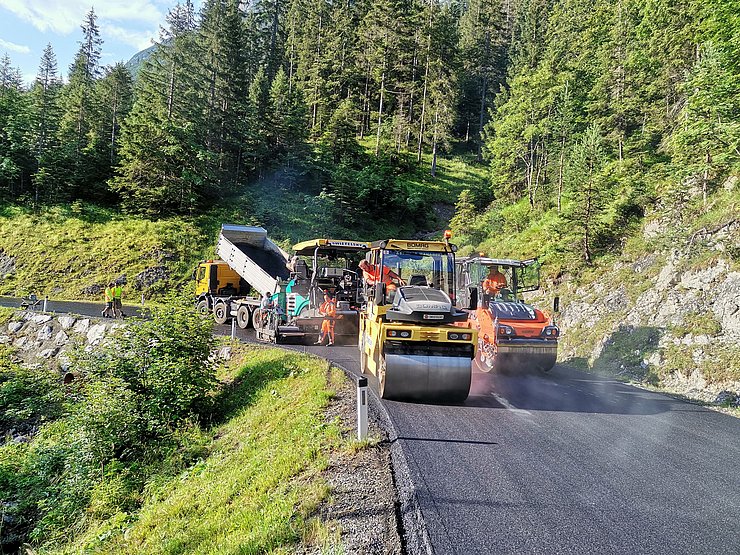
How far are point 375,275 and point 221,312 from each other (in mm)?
13634

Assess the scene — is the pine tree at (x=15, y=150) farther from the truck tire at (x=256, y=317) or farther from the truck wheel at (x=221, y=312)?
the truck tire at (x=256, y=317)

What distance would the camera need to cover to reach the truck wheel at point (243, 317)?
65.0 ft

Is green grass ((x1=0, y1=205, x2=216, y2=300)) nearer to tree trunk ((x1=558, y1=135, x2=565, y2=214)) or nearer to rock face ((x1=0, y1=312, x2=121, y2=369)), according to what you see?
rock face ((x1=0, y1=312, x2=121, y2=369))

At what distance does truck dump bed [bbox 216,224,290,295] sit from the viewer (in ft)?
64.8

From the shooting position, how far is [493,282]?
1345 centimetres

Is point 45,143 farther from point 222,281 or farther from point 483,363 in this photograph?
point 483,363

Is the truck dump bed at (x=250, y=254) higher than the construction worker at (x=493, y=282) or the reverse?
higher

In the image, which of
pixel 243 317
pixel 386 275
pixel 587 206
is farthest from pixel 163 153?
pixel 386 275

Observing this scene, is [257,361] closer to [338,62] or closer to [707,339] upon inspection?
[707,339]

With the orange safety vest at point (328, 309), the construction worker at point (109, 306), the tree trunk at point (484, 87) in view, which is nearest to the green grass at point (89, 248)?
the construction worker at point (109, 306)

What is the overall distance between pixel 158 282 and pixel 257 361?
19.5 metres

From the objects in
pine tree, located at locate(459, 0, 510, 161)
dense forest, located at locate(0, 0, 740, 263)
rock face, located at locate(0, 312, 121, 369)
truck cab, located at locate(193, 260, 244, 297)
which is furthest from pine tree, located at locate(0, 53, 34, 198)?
pine tree, located at locate(459, 0, 510, 161)

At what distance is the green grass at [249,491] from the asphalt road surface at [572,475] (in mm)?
1290

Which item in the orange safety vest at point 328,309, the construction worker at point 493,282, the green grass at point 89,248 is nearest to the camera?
the construction worker at point 493,282
